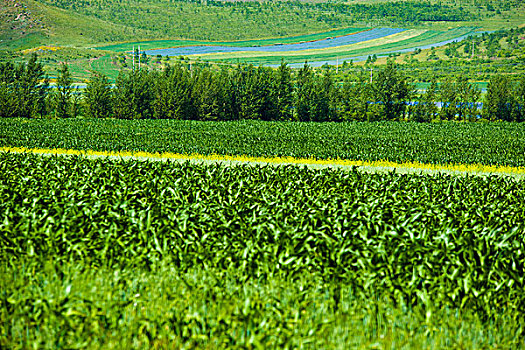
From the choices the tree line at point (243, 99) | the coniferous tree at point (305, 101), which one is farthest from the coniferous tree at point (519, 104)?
the coniferous tree at point (305, 101)

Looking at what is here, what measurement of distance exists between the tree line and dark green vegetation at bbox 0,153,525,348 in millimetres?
66666

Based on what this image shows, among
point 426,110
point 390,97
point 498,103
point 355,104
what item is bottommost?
point 426,110

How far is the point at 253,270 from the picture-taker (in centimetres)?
770

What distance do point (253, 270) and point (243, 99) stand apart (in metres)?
73.5

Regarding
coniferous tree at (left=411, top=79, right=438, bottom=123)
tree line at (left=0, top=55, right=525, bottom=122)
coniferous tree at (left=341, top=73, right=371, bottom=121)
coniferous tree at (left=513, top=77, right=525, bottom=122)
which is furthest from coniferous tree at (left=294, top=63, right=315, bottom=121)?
coniferous tree at (left=513, top=77, right=525, bottom=122)

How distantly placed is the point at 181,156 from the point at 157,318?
24.2m

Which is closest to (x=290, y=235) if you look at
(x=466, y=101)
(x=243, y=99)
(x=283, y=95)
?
(x=243, y=99)

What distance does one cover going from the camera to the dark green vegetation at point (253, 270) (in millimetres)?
6141

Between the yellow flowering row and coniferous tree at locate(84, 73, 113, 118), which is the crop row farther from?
coniferous tree at locate(84, 73, 113, 118)

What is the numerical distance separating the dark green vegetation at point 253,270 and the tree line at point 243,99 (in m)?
66.7

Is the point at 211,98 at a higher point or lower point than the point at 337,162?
higher

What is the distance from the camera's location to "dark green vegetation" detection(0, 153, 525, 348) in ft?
20.1

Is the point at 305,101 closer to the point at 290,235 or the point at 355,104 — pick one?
the point at 355,104

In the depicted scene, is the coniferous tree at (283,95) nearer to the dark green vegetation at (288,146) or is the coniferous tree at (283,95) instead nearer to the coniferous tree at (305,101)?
the coniferous tree at (305,101)
